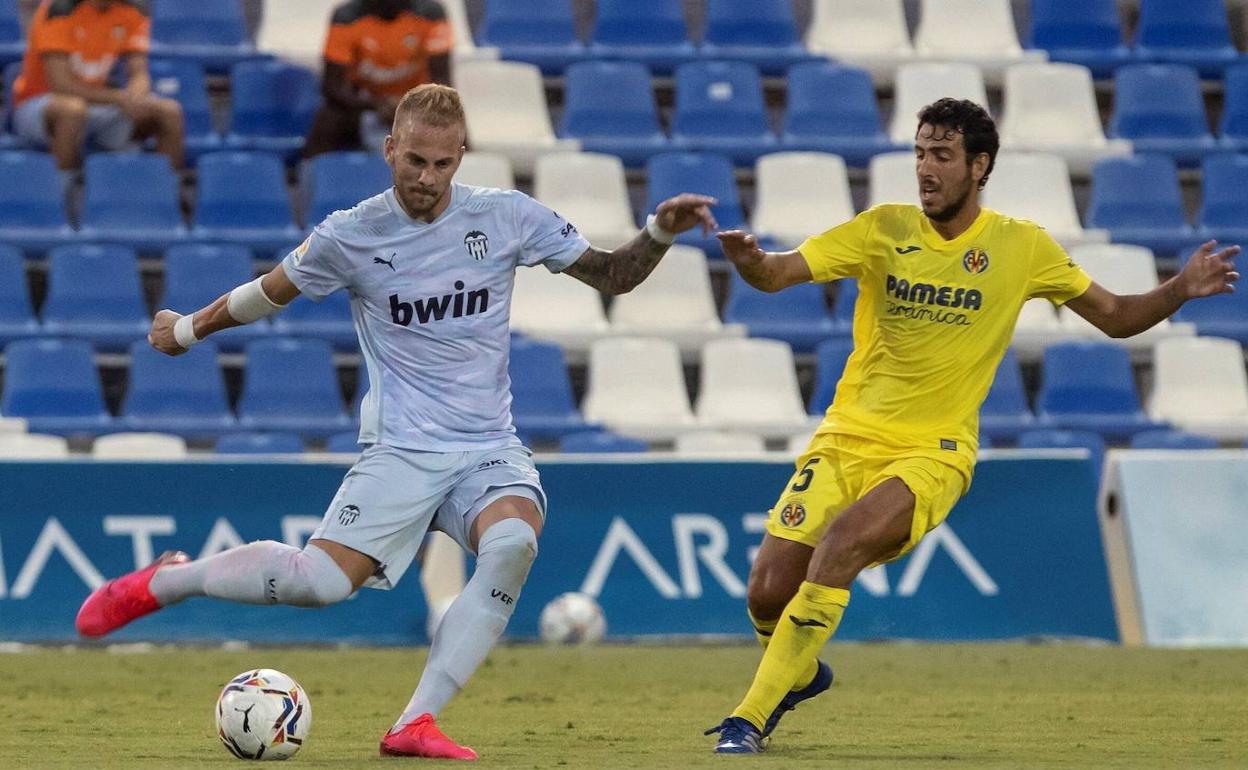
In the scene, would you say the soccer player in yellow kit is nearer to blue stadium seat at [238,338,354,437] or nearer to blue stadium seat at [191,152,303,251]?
blue stadium seat at [238,338,354,437]

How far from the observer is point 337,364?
552 inches

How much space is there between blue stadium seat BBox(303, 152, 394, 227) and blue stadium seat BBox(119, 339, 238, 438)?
148 centimetres

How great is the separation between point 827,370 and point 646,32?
→ 3910 mm

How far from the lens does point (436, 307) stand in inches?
260

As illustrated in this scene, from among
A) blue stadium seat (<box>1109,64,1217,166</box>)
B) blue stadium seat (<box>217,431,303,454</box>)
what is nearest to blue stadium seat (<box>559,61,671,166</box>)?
blue stadium seat (<box>1109,64,1217,166</box>)

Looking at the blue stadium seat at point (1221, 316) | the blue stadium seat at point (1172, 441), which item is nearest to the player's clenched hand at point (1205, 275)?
the blue stadium seat at point (1172, 441)

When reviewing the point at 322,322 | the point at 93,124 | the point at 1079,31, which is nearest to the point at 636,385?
the point at 322,322

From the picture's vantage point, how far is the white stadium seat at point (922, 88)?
15.4 metres

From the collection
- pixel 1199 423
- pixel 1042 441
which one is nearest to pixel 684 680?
pixel 1042 441

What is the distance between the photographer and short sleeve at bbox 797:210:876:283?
7.09 meters

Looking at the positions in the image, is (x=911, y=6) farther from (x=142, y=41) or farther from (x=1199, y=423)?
(x=142, y=41)

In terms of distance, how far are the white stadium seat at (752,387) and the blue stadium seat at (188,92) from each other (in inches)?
167

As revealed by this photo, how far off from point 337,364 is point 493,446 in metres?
7.50

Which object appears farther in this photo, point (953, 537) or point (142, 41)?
point (142, 41)
